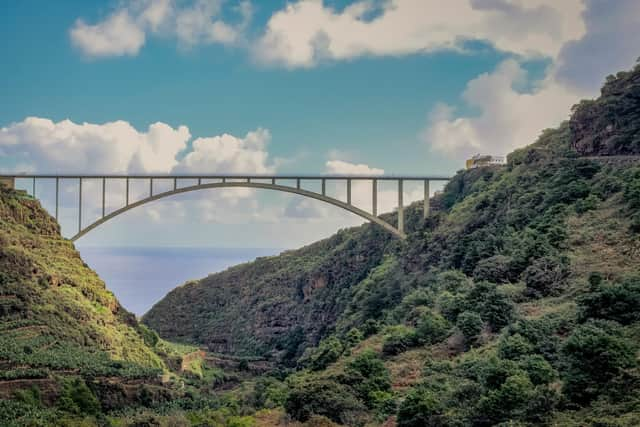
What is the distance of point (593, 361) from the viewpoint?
17438mm

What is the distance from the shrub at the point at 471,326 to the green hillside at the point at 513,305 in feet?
0.14

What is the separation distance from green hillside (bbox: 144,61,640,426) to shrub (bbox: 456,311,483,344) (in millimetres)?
44

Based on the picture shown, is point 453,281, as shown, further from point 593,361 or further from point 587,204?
point 593,361

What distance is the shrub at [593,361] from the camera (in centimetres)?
1716

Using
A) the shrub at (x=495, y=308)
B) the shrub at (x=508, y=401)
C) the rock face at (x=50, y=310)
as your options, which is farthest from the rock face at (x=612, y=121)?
the rock face at (x=50, y=310)

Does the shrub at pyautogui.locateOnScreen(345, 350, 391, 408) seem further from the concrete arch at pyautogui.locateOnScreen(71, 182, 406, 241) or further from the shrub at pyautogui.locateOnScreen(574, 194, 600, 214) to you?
the concrete arch at pyautogui.locateOnScreen(71, 182, 406, 241)

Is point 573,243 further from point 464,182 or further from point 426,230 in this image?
point 464,182

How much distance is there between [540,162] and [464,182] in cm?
1050

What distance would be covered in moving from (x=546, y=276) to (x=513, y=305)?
1728mm

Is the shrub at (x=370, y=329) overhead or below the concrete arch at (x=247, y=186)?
below

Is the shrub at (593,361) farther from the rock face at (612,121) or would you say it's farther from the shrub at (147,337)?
the shrub at (147,337)

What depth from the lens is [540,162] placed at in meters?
38.4

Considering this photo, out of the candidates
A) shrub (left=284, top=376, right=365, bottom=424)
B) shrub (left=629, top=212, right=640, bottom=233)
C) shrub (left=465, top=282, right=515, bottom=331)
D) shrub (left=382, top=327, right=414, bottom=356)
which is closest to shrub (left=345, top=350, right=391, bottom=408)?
shrub (left=284, top=376, right=365, bottom=424)

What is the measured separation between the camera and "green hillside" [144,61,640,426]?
17.8 metres
